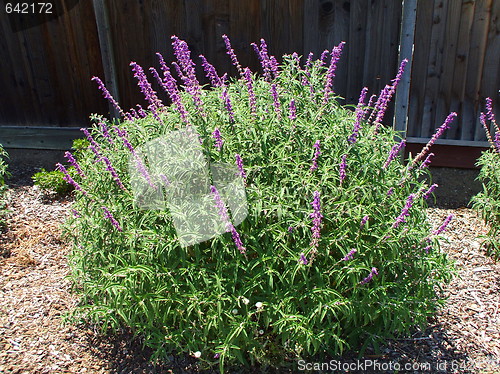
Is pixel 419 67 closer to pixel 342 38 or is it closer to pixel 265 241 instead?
pixel 342 38

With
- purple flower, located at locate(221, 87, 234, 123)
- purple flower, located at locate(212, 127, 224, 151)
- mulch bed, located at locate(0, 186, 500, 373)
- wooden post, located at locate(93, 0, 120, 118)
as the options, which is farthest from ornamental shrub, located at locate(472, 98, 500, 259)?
wooden post, located at locate(93, 0, 120, 118)

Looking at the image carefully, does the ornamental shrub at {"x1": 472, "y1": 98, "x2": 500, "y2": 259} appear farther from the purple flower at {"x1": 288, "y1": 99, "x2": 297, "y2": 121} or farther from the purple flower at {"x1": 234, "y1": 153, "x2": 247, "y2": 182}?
the purple flower at {"x1": 234, "y1": 153, "x2": 247, "y2": 182}

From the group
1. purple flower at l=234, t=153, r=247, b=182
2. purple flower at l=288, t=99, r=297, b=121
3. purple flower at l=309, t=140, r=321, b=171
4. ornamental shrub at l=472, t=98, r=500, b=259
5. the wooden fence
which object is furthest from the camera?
the wooden fence

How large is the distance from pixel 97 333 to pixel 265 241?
1391 mm

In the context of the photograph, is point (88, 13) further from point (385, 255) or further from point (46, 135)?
point (385, 255)

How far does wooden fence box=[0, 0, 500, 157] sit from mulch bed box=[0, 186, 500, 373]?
187 centimetres

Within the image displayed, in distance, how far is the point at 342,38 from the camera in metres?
5.29

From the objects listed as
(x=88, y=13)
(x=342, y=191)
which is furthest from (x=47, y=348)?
(x=88, y=13)

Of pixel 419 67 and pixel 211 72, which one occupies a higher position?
pixel 211 72

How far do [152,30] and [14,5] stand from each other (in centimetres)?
190

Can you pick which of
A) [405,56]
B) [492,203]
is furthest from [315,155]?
[405,56]

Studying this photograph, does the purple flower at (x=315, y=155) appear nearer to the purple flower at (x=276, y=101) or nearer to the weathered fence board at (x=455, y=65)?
the purple flower at (x=276, y=101)

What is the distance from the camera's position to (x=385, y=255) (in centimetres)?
273

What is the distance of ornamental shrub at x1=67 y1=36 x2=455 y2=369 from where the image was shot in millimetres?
2531
